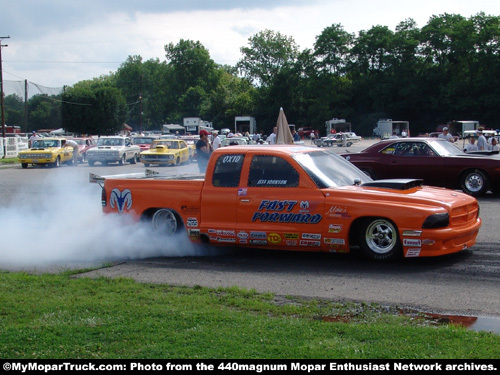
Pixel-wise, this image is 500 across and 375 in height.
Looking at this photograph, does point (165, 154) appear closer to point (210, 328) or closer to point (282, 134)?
point (282, 134)

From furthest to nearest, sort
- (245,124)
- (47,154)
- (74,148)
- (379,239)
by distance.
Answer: (245,124) → (74,148) → (47,154) → (379,239)

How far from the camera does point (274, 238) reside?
8.30m

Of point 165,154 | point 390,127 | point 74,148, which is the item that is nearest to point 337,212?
point 165,154

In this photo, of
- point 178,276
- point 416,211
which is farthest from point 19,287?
point 416,211

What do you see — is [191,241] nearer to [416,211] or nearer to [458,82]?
[416,211]

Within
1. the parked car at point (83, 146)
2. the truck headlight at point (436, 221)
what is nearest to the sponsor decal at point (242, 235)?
the truck headlight at point (436, 221)

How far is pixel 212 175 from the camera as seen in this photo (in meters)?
8.80

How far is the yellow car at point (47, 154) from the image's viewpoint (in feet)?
107

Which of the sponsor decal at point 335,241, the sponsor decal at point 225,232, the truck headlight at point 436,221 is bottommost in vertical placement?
the sponsor decal at point 335,241

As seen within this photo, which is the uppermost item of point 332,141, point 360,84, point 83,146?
point 360,84

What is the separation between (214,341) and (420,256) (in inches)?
153

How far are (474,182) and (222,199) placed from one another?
8739 mm

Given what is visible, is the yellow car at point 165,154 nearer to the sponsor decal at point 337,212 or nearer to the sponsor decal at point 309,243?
the sponsor decal at point 309,243

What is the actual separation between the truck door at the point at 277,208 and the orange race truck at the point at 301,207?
0.01 metres
